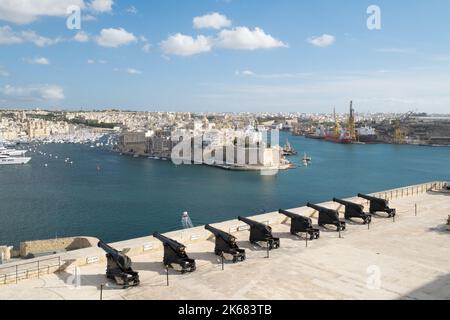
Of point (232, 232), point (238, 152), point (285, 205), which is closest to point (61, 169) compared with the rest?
point (238, 152)

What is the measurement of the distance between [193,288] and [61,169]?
107ft

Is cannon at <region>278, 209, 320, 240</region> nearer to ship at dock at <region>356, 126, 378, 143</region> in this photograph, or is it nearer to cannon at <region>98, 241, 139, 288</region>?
cannon at <region>98, 241, 139, 288</region>

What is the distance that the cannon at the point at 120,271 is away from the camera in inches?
206

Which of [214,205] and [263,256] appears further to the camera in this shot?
[214,205]

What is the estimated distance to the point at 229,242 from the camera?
637 cm

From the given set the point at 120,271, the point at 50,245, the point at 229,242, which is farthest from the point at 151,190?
the point at 120,271

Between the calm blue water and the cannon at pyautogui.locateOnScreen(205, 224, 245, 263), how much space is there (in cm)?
867

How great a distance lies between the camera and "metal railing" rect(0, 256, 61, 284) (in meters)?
5.34

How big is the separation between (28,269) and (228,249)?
2692 mm

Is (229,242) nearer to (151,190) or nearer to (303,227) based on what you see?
(303,227)

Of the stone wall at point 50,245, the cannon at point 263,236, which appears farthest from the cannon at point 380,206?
the stone wall at point 50,245

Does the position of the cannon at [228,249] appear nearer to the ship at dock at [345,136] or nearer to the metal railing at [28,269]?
the metal railing at [28,269]

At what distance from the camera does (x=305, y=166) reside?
3831 cm

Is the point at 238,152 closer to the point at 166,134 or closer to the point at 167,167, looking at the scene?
the point at 167,167
